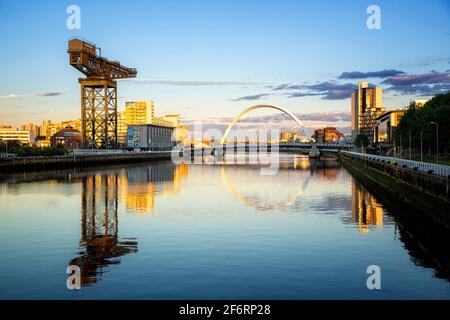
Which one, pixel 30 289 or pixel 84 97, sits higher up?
pixel 84 97

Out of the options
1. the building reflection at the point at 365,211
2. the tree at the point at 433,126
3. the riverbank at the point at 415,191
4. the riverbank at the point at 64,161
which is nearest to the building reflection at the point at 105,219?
the building reflection at the point at 365,211

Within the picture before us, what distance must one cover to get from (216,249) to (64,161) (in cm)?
7143

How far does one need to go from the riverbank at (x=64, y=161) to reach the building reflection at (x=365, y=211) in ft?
156

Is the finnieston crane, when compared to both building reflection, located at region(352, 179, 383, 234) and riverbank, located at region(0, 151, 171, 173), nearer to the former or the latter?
riverbank, located at region(0, 151, 171, 173)

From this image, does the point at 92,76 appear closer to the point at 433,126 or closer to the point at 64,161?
the point at 64,161

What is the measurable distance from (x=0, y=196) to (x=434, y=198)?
32100 millimetres

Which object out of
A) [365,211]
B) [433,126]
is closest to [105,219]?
[365,211]

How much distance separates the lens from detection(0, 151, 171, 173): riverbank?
246ft

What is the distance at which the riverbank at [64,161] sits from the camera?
74.9 m

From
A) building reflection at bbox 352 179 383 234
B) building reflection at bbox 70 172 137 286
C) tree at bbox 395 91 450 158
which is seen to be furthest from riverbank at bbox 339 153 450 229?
tree at bbox 395 91 450 158

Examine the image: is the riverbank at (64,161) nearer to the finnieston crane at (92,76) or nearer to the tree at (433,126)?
the finnieston crane at (92,76)
